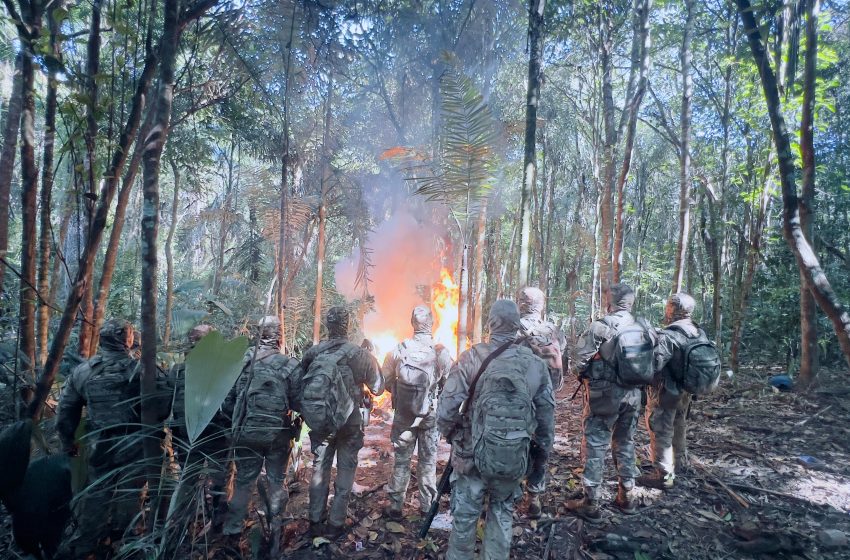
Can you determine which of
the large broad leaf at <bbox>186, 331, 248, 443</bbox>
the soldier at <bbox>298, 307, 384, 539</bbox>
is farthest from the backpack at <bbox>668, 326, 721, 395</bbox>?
the large broad leaf at <bbox>186, 331, 248, 443</bbox>

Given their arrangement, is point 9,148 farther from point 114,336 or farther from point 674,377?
point 674,377

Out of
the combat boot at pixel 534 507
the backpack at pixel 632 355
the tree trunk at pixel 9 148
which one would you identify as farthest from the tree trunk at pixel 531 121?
the tree trunk at pixel 9 148

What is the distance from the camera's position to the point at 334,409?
389cm

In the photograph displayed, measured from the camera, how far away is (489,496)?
3.32m

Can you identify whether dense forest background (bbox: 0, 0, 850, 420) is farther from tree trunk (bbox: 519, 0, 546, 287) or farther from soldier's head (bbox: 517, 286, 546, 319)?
soldier's head (bbox: 517, 286, 546, 319)

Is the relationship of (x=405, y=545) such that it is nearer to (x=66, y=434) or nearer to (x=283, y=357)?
(x=283, y=357)

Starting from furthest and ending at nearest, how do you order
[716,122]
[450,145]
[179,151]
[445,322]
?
[716,122] → [445,322] → [179,151] → [450,145]

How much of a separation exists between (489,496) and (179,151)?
9.51 meters

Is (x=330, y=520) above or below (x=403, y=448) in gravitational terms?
below

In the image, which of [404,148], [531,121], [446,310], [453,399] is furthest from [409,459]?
[404,148]

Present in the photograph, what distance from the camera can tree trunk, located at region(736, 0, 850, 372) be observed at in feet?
14.9

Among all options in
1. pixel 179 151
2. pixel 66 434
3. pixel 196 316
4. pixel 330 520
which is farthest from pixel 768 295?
pixel 179 151

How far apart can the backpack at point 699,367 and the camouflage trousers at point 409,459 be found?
8.84 ft

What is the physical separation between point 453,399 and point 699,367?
9.01 ft
